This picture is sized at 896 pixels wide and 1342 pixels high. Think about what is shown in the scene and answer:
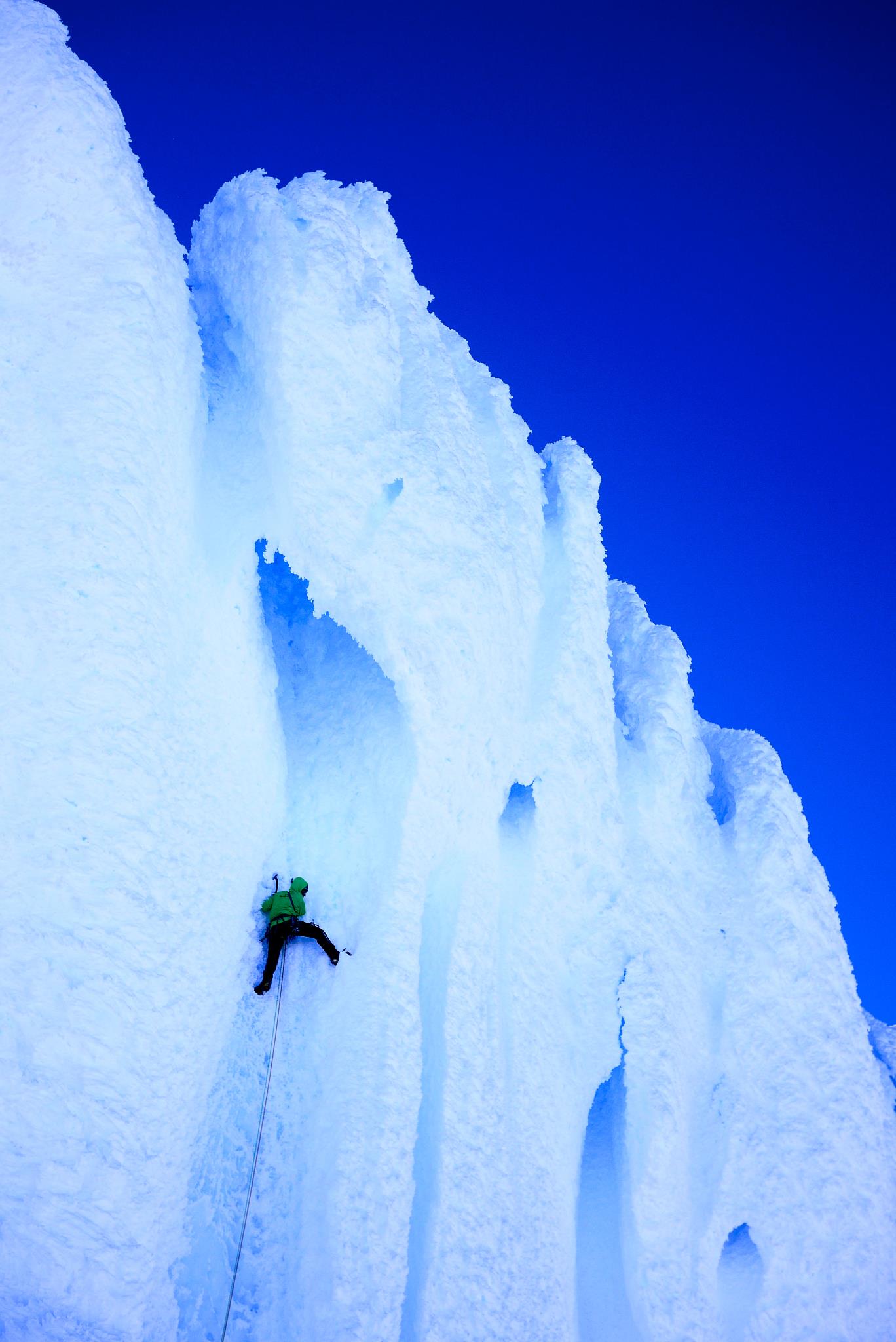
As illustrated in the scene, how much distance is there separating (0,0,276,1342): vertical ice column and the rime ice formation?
0.04 meters

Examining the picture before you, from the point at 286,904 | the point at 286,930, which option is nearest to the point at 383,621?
the point at 286,904

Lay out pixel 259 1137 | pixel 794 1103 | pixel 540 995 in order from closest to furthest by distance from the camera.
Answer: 1. pixel 259 1137
2. pixel 540 995
3. pixel 794 1103

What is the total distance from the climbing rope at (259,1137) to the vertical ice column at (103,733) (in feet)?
2.07

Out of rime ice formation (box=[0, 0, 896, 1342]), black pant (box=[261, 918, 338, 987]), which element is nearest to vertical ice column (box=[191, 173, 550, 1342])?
rime ice formation (box=[0, 0, 896, 1342])

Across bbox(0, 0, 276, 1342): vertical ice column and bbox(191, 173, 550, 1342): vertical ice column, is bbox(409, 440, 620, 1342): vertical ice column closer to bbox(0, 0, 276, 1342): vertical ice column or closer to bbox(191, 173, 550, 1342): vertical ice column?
bbox(191, 173, 550, 1342): vertical ice column

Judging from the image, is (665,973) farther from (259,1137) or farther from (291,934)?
(259,1137)

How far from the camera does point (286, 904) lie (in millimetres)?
9688

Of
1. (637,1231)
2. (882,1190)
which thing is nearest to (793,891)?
(882,1190)

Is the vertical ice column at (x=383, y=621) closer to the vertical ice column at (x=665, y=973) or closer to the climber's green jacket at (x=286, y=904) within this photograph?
the climber's green jacket at (x=286, y=904)

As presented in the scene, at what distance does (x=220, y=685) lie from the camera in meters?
10.3

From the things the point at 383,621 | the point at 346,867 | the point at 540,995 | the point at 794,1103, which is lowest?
the point at 794,1103

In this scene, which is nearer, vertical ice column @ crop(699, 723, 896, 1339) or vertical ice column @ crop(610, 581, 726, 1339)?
vertical ice column @ crop(610, 581, 726, 1339)

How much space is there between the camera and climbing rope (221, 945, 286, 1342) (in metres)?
7.50

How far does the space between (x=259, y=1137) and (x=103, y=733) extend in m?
4.35
